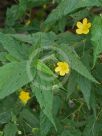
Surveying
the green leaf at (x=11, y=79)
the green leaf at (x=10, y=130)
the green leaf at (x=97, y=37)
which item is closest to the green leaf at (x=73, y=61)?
the green leaf at (x=97, y=37)

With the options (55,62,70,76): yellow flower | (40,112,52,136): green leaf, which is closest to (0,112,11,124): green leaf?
(40,112,52,136): green leaf

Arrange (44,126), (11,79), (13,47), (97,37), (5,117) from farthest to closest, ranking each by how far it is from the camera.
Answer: (5,117), (44,126), (13,47), (97,37), (11,79)

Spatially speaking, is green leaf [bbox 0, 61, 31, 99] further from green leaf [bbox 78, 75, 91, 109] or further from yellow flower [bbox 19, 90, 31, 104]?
yellow flower [bbox 19, 90, 31, 104]

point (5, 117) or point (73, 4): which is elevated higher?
point (73, 4)

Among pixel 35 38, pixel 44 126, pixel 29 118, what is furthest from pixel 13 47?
pixel 29 118

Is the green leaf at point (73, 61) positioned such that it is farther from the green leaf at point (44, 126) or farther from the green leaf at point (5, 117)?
the green leaf at point (5, 117)

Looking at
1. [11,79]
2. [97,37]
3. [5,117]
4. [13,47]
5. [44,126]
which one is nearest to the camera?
[11,79]

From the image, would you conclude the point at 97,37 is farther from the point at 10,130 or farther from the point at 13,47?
the point at 10,130

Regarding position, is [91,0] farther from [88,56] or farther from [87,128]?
[87,128]
